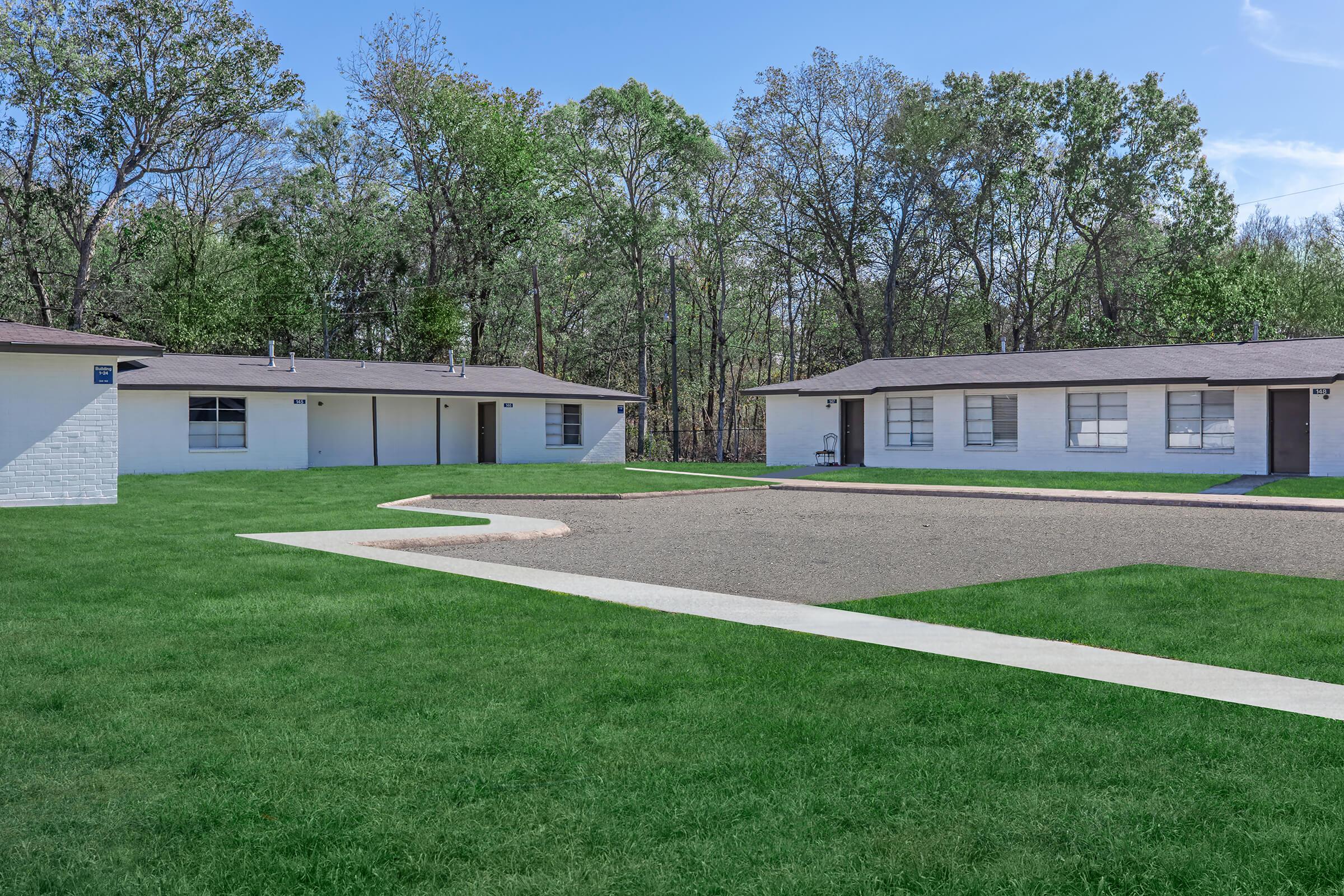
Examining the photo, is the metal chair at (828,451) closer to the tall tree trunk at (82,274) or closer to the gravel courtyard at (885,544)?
the gravel courtyard at (885,544)

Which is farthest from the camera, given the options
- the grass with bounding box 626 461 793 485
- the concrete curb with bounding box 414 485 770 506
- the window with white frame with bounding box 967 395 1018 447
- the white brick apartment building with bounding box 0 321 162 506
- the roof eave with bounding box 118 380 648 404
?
the grass with bounding box 626 461 793 485

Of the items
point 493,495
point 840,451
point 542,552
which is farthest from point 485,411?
point 542,552

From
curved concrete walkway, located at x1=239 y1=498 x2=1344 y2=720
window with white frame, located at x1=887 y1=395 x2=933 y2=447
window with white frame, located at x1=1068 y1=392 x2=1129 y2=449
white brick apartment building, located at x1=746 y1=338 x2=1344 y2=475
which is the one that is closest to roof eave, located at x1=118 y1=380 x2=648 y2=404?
white brick apartment building, located at x1=746 y1=338 x2=1344 y2=475

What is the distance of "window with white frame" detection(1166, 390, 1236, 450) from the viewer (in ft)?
82.9

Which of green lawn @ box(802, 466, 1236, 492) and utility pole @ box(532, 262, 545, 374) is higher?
utility pole @ box(532, 262, 545, 374)

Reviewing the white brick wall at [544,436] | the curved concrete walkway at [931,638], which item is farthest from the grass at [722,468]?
the curved concrete walkway at [931,638]

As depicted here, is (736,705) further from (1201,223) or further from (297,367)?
(1201,223)

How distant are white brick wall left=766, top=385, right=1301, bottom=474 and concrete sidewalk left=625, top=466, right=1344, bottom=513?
5.72 meters

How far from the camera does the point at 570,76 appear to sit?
148 ft

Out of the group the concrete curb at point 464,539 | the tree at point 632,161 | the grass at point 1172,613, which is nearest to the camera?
the grass at point 1172,613

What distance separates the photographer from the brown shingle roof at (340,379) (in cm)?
2703

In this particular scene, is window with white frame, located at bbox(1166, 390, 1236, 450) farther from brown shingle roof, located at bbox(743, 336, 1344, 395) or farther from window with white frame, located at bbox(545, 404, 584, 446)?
window with white frame, located at bbox(545, 404, 584, 446)

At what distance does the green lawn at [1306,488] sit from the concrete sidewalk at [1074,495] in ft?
2.13

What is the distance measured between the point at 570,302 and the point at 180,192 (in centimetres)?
1740
